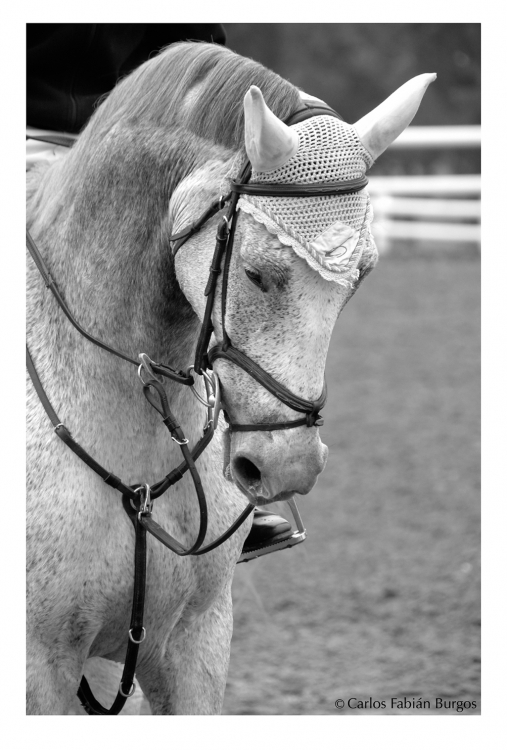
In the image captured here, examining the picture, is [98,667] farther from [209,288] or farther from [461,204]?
[461,204]

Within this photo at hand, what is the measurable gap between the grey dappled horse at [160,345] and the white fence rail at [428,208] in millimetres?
11440

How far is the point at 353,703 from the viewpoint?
156 inches

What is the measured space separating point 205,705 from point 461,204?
1338 centimetres

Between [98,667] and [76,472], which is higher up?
[76,472]

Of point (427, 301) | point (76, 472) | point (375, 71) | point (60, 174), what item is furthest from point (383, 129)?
point (375, 71)

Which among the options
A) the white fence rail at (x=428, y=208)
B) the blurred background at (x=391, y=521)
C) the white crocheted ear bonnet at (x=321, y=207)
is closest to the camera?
the white crocheted ear bonnet at (x=321, y=207)

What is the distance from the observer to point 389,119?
6.61ft

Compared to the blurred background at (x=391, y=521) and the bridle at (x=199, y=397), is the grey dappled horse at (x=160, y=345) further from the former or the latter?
the blurred background at (x=391, y=521)

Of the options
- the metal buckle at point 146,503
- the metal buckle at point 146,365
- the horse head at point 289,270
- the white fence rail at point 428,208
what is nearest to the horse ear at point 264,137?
the horse head at point 289,270

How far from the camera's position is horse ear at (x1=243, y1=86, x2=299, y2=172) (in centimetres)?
178

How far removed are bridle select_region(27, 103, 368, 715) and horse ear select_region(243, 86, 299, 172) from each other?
0.21 ft

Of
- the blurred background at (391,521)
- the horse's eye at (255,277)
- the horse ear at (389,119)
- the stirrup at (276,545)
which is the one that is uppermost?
the horse ear at (389,119)

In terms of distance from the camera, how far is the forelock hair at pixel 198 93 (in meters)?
2.03

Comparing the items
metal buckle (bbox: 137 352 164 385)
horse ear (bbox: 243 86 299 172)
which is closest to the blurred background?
metal buckle (bbox: 137 352 164 385)
